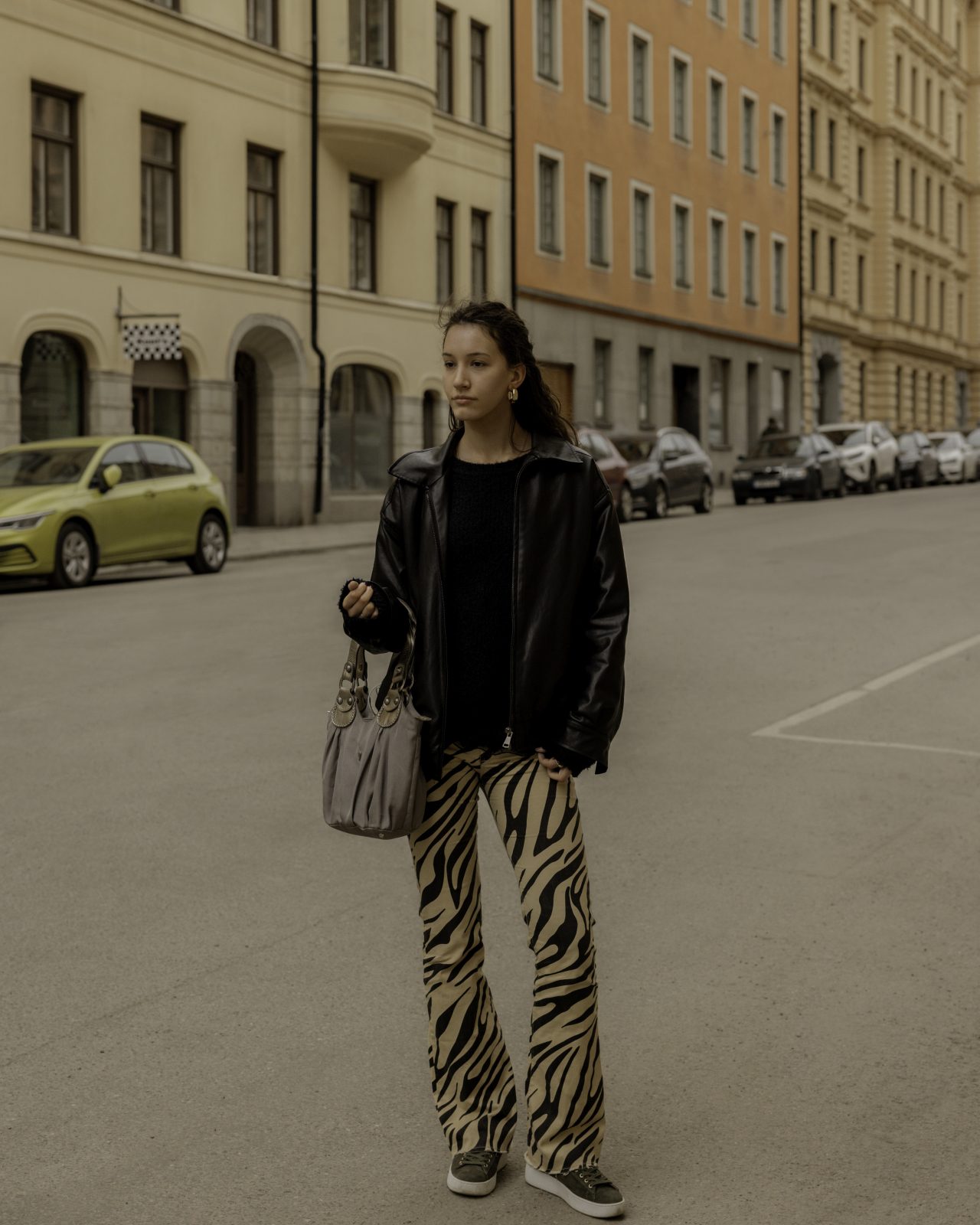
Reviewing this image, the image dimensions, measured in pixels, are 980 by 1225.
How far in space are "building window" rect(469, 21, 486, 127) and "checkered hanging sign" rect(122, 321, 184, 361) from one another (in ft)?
41.5

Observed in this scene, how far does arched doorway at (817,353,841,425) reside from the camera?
58.6m

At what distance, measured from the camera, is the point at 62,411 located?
26625 millimetres

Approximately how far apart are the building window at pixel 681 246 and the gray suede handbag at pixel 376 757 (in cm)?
4438

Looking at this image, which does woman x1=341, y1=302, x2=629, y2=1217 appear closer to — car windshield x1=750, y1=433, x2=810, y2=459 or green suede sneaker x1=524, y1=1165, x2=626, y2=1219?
green suede sneaker x1=524, y1=1165, x2=626, y2=1219

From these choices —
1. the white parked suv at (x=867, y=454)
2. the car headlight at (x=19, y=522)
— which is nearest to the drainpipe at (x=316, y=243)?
the white parked suv at (x=867, y=454)

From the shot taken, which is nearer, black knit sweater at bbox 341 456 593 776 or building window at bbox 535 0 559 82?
black knit sweater at bbox 341 456 593 776

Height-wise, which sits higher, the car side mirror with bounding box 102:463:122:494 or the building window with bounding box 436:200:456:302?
the building window with bounding box 436:200:456:302

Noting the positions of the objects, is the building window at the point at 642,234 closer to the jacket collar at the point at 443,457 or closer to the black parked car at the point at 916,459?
the black parked car at the point at 916,459

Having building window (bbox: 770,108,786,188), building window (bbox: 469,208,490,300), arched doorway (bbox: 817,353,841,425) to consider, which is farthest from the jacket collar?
arched doorway (bbox: 817,353,841,425)

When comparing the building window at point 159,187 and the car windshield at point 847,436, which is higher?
the building window at point 159,187

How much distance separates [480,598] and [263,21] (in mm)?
28891

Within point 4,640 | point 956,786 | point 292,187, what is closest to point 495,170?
point 292,187

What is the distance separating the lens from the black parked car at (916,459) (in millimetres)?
45531

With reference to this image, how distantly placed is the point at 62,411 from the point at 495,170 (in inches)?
556
